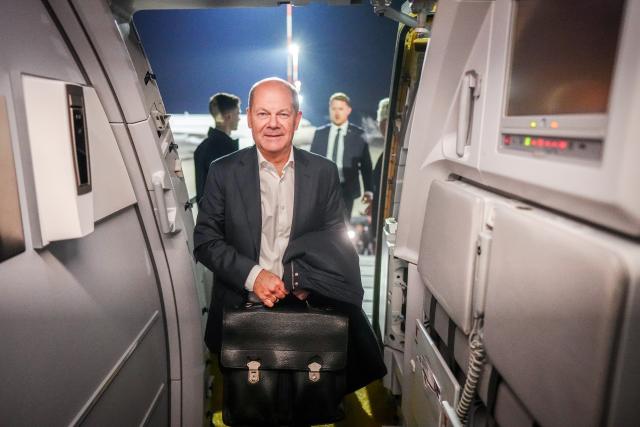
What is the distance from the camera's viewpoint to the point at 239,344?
1.85 meters

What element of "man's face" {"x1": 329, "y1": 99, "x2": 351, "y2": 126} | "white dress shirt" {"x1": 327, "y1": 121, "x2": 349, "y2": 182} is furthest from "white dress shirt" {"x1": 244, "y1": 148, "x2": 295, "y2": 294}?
"man's face" {"x1": 329, "y1": 99, "x2": 351, "y2": 126}

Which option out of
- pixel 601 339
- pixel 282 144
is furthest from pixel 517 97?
pixel 282 144

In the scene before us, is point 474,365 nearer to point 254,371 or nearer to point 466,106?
point 466,106

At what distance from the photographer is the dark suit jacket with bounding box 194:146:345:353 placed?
197 cm

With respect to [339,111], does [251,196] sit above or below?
below

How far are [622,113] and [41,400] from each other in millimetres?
1455

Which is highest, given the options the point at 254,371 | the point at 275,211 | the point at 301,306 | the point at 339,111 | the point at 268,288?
the point at 339,111

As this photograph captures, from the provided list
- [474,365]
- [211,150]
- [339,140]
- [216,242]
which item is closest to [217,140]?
[211,150]

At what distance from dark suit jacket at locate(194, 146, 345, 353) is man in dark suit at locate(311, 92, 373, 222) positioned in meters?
2.60

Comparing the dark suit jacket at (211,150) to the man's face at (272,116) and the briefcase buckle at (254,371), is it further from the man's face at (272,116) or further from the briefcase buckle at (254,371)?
the briefcase buckle at (254,371)

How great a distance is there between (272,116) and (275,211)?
0.48m

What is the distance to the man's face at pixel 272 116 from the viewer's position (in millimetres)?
1875

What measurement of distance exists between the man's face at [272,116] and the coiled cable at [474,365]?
1196 millimetres

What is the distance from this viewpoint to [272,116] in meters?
1.88
